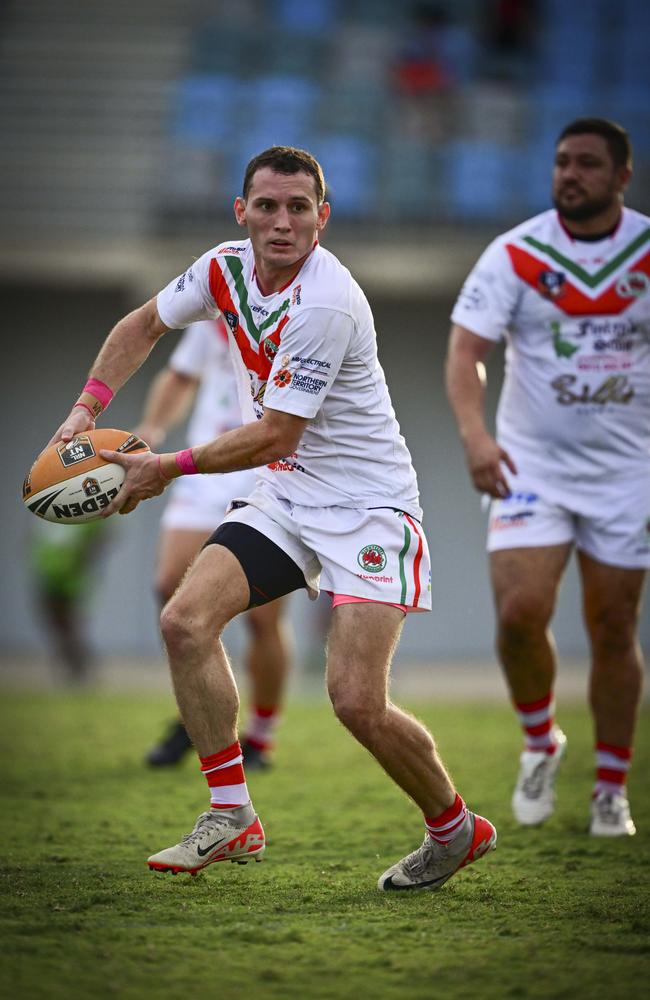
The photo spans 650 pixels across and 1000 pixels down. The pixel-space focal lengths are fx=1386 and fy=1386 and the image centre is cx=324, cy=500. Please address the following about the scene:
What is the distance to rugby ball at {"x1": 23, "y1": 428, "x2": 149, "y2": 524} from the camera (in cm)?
436

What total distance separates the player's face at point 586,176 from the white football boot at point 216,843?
284 cm

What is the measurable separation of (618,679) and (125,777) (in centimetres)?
267

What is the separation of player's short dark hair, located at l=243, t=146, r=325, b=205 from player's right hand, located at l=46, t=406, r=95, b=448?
90cm

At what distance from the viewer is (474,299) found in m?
5.71

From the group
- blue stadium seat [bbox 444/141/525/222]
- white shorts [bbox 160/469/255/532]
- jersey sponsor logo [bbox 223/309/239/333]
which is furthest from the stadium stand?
jersey sponsor logo [bbox 223/309/239/333]

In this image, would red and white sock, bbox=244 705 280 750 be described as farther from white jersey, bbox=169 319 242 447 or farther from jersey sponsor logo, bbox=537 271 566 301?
jersey sponsor logo, bbox=537 271 566 301

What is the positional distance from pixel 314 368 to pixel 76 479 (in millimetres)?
830

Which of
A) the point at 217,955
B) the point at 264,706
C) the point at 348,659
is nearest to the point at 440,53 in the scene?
the point at 264,706

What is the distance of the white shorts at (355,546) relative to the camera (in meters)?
4.41

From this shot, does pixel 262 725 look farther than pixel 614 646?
Yes

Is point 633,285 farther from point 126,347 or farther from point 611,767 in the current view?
point 126,347

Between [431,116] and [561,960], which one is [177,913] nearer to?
[561,960]

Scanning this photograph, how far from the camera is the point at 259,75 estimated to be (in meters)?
16.8

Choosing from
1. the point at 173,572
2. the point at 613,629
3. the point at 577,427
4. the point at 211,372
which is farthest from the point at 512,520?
the point at 211,372
